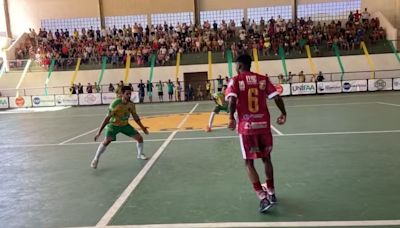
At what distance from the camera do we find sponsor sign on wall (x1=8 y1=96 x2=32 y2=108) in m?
31.2

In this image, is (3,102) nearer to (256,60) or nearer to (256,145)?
(256,60)

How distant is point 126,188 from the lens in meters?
6.72

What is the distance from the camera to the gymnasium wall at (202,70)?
104 ft

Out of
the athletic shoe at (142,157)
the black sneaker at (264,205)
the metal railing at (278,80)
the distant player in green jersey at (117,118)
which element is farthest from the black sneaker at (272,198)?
the metal railing at (278,80)

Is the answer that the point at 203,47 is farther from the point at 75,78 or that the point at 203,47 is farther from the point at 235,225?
the point at 235,225

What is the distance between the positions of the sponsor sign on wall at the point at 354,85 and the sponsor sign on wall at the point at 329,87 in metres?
0.34

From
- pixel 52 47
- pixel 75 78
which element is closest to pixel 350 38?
pixel 75 78

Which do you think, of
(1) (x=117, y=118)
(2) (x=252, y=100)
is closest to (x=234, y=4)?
(1) (x=117, y=118)

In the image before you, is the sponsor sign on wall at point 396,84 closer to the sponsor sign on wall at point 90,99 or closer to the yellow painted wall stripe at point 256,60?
the yellow painted wall stripe at point 256,60

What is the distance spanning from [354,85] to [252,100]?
2618 centimetres

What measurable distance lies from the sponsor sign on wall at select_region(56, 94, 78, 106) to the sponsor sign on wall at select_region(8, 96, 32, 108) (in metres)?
2.17

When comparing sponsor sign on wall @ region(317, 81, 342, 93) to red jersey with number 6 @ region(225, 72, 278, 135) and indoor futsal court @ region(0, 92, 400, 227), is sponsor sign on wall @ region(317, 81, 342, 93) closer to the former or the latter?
indoor futsal court @ region(0, 92, 400, 227)

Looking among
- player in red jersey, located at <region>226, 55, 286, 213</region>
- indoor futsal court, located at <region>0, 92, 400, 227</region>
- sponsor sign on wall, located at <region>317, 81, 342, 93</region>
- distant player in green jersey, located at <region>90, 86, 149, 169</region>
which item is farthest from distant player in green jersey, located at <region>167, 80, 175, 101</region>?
player in red jersey, located at <region>226, 55, 286, 213</region>

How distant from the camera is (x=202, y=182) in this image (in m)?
6.84
